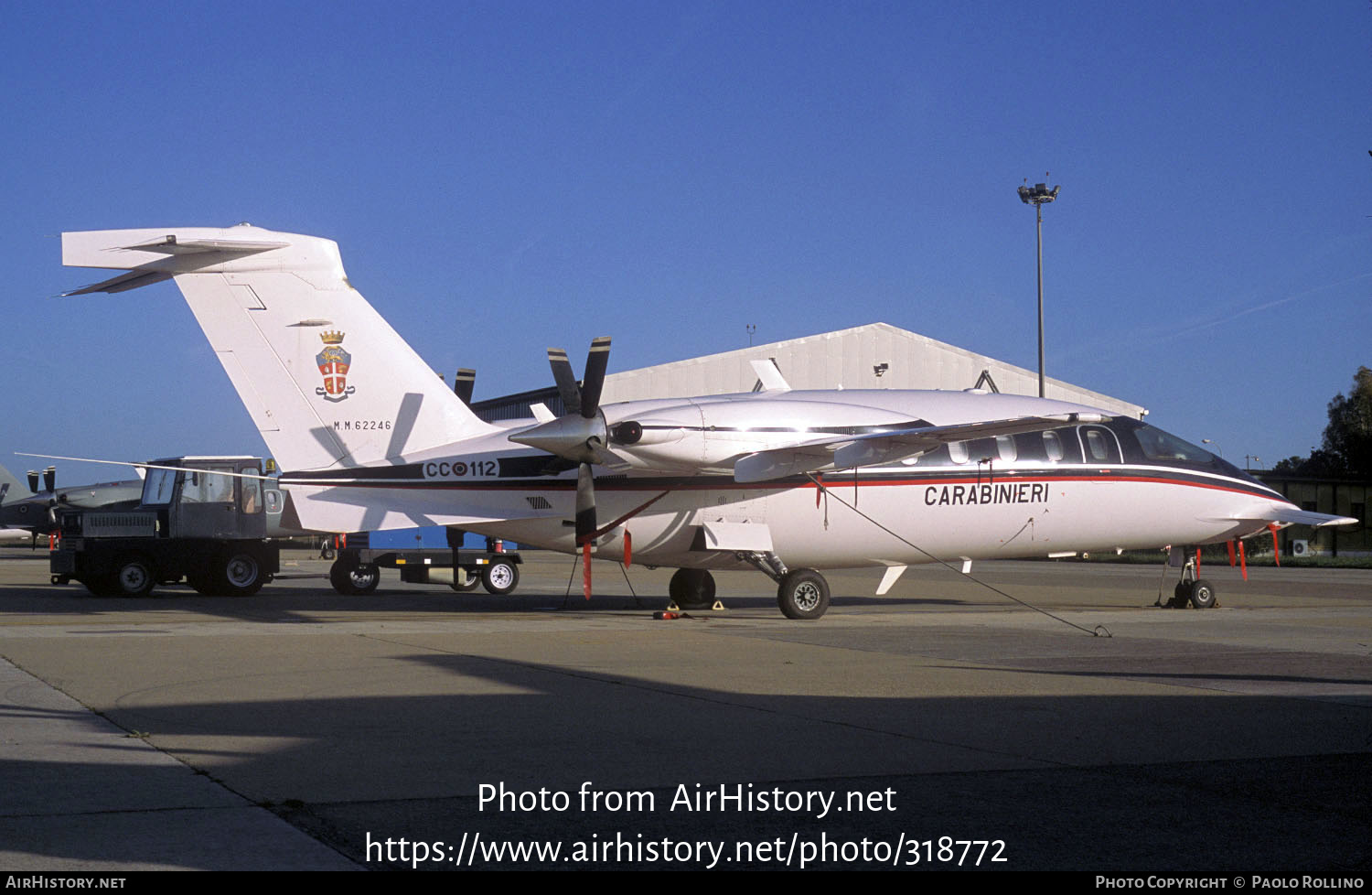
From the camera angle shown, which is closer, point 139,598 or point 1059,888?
point 1059,888

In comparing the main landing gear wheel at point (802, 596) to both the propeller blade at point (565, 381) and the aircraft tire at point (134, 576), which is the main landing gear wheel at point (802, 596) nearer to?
the propeller blade at point (565, 381)

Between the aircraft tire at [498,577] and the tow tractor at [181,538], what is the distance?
465 centimetres

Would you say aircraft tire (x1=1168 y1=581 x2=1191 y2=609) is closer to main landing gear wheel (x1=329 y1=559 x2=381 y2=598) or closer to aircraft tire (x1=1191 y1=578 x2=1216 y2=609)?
aircraft tire (x1=1191 y1=578 x2=1216 y2=609)

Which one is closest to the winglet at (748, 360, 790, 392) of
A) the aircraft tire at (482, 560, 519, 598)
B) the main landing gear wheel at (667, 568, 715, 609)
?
the main landing gear wheel at (667, 568, 715, 609)

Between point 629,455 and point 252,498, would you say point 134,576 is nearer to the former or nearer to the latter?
point 252,498

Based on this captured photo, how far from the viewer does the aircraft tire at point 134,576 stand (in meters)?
25.8

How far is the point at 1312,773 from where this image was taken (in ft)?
23.5

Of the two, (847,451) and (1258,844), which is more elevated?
(847,451)

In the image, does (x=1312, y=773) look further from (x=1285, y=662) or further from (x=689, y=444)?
(x=689, y=444)

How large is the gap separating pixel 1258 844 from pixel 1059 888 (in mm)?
1244

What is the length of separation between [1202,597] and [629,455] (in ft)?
37.3

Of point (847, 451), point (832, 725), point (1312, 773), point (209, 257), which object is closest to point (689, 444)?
point (847, 451)

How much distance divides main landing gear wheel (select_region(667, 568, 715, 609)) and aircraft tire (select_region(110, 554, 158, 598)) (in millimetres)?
11753

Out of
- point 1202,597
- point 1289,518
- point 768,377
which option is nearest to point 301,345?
point 768,377
